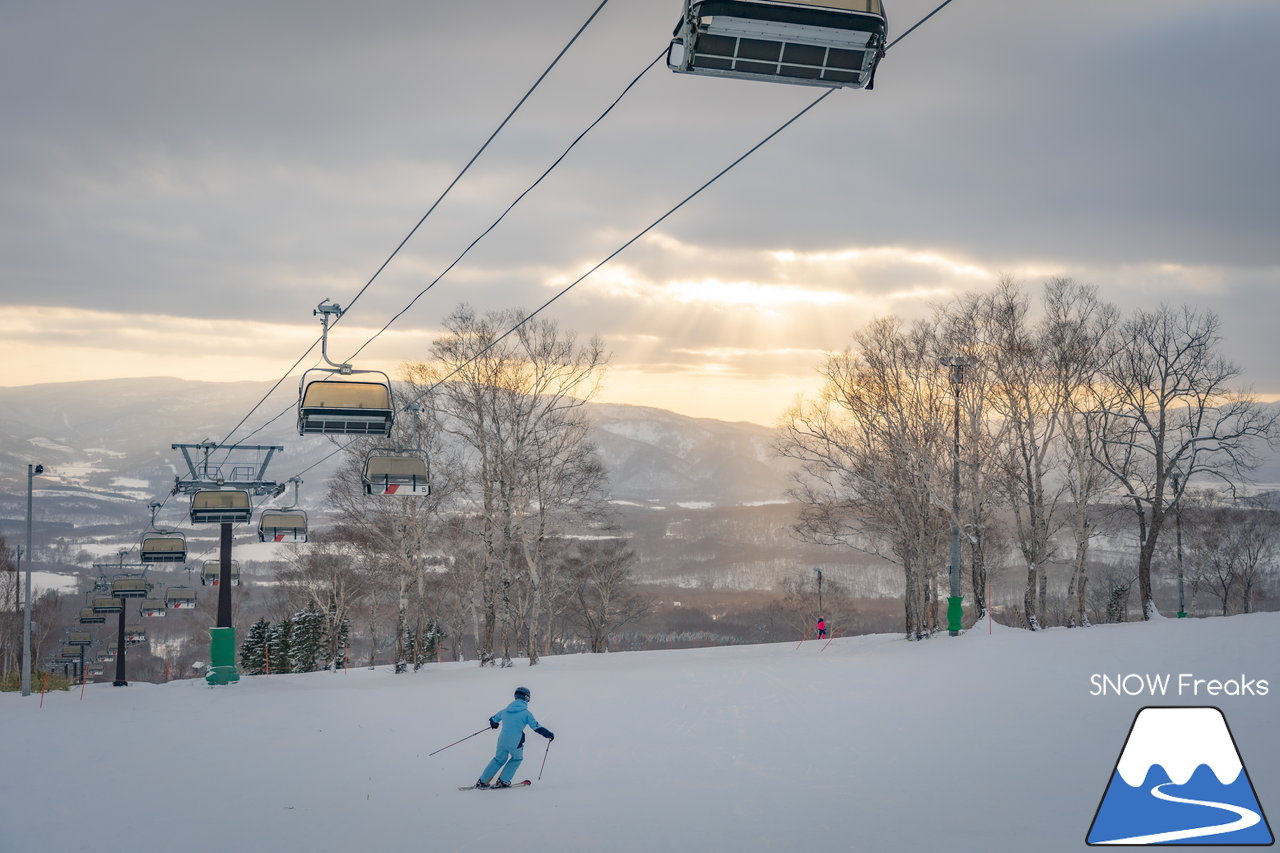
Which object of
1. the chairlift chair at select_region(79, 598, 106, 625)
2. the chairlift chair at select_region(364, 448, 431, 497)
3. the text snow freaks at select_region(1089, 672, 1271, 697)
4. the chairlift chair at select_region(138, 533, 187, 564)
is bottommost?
the chairlift chair at select_region(79, 598, 106, 625)

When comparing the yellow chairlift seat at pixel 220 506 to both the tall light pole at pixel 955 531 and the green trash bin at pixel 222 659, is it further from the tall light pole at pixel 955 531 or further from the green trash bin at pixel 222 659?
the tall light pole at pixel 955 531

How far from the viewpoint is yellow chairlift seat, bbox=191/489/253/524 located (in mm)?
29266

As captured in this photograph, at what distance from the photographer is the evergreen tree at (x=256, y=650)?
225 ft

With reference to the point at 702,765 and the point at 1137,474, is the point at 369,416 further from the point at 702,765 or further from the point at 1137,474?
the point at 1137,474

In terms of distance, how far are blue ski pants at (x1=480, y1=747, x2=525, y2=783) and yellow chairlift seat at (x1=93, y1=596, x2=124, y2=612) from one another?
41666 millimetres

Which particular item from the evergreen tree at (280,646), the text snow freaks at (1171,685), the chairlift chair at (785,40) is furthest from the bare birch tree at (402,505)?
the chairlift chair at (785,40)

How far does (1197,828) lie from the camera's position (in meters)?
10.9

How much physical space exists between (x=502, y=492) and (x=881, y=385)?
47.9 feet

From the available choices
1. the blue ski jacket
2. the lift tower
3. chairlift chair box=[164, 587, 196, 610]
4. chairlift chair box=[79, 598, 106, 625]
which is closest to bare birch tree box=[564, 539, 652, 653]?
chairlift chair box=[164, 587, 196, 610]

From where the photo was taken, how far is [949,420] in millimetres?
35438

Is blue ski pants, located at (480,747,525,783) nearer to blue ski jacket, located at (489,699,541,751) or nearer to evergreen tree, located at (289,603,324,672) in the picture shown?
blue ski jacket, located at (489,699,541,751)

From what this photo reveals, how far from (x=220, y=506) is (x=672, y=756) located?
58.7ft

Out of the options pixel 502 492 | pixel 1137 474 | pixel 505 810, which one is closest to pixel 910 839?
pixel 505 810

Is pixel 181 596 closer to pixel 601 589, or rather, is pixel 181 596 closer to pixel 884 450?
pixel 601 589
